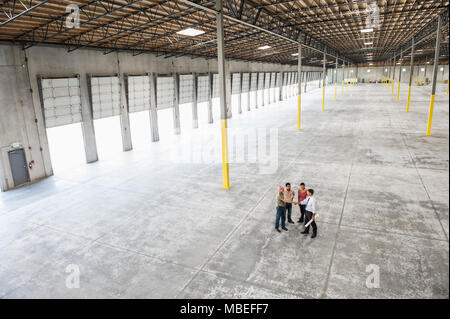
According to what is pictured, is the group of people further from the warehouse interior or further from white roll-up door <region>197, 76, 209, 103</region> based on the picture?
white roll-up door <region>197, 76, 209, 103</region>

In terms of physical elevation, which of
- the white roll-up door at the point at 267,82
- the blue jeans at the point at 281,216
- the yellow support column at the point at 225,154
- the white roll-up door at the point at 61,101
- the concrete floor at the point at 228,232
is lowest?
the concrete floor at the point at 228,232

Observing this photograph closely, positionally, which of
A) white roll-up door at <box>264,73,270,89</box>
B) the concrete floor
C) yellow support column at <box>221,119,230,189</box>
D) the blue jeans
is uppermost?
white roll-up door at <box>264,73,270,89</box>

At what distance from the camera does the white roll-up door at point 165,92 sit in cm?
2339

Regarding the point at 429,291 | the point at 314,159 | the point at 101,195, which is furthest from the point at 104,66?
the point at 429,291

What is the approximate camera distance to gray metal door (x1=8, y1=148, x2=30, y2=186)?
1427 cm

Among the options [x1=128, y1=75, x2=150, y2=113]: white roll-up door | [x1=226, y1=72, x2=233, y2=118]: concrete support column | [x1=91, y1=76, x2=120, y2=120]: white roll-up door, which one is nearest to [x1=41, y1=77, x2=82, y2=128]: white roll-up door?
[x1=91, y1=76, x2=120, y2=120]: white roll-up door

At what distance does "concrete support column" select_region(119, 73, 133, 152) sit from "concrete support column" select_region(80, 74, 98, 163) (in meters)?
2.52

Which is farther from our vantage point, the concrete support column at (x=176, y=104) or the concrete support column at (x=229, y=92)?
the concrete support column at (x=229, y=92)

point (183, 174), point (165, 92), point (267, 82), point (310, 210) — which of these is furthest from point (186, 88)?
point (267, 82)

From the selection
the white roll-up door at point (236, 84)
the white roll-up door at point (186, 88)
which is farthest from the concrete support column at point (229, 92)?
the white roll-up door at point (186, 88)

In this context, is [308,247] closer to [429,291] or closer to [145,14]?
[429,291]

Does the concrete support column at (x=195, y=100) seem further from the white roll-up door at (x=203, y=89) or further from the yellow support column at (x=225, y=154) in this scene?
the yellow support column at (x=225, y=154)

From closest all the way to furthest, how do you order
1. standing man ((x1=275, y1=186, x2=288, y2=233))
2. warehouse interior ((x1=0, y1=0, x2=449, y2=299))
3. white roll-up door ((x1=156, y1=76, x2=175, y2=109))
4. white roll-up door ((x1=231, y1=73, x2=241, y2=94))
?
warehouse interior ((x1=0, y1=0, x2=449, y2=299))
standing man ((x1=275, y1=186, x2=288, y2=233))
white roll-up door ((x1=156, y1=76, x2=175, y2=109))
white roll-up door ((x1=231, y1=73, x2=241, y2=94))

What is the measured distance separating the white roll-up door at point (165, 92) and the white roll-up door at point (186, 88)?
4.54 ft
